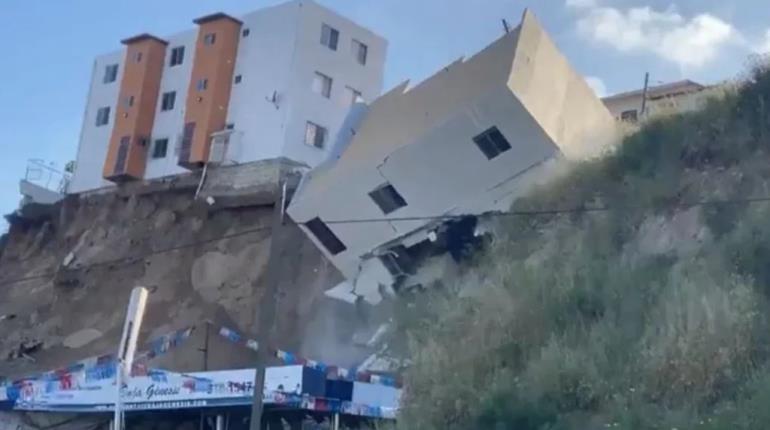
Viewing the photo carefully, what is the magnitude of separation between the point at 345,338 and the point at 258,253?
6736 millimetres

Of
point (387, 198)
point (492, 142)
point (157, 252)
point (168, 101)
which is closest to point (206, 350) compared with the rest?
point (387, 198)

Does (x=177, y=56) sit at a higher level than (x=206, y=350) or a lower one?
higher

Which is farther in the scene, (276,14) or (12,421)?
(276,14)

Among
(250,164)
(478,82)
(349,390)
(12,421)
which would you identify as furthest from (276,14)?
(349,390)

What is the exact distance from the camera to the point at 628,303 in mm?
21469

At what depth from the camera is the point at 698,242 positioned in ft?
82.7

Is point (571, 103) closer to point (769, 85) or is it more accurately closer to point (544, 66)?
point (544, 66)

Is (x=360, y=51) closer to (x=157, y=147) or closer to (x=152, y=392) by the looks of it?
(x=157, y=147)

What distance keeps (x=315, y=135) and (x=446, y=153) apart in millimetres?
12321

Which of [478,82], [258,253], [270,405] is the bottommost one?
[270,405]

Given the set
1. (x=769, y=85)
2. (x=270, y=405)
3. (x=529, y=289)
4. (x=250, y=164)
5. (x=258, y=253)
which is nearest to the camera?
(x=529, y=289)

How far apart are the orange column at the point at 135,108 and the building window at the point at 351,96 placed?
844cm

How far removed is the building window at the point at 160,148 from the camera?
45969 millimetres

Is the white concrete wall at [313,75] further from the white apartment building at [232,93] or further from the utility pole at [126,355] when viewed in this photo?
the utility pole at [126,355]
